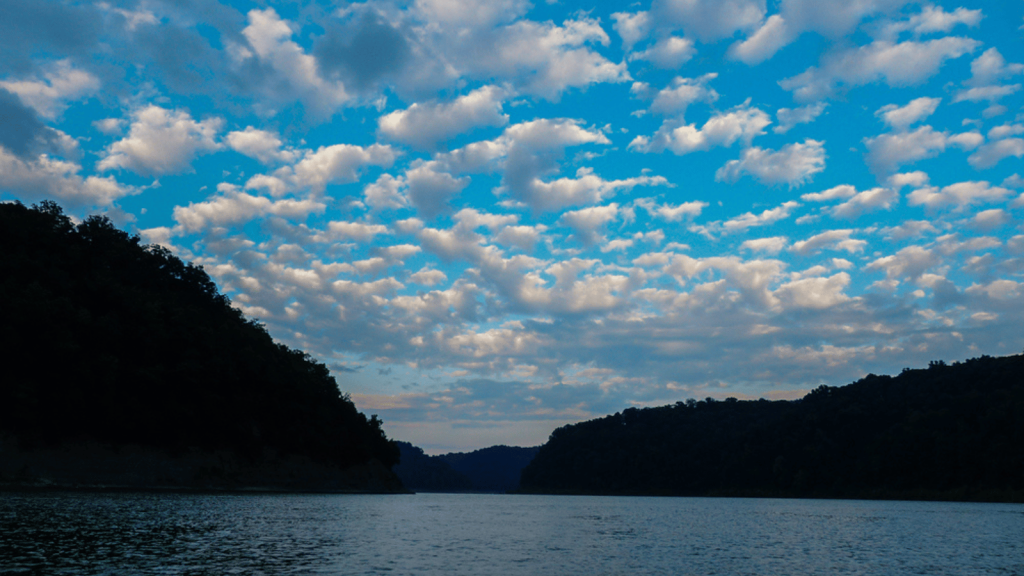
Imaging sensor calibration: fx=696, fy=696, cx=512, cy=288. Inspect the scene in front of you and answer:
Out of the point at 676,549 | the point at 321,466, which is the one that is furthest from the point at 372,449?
the point at 676,549

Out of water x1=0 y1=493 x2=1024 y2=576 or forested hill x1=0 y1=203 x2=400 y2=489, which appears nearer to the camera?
water x1=0 y1=493 x2=1024 y2=576

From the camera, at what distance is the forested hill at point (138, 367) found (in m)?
102

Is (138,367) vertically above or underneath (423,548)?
above

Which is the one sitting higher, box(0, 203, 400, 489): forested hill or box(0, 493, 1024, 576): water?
box(0, 203, 400, 489): forested hill

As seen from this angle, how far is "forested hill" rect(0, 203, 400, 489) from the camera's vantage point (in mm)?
102312

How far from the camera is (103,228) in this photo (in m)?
156

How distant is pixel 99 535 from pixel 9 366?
78.4m

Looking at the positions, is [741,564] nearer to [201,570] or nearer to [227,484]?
[201,570]

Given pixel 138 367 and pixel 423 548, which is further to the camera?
pixel 138 367

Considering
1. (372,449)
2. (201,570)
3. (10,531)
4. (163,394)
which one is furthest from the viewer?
(372,449)

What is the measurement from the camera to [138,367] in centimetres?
12306

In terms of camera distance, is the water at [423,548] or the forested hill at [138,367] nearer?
the water at [423,548]

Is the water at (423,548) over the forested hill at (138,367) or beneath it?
beneath

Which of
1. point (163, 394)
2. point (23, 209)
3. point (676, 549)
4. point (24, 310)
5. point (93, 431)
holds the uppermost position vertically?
point (23, 209)
